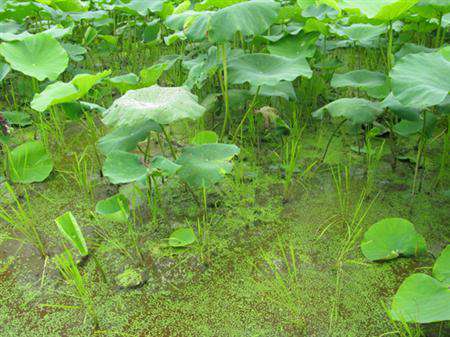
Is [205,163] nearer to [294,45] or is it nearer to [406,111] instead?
[406,111]

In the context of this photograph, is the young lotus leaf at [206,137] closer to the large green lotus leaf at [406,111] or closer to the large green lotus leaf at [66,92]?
the large green lotus leaf at [66,92]

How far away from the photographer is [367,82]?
1554mm

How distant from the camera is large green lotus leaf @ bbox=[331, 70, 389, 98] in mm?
1508

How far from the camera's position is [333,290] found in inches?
43.8

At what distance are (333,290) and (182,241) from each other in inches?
18.3

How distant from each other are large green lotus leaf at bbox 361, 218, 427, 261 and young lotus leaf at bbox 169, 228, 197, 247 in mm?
511

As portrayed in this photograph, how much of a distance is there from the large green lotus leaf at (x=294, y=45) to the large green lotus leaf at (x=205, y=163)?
2.26ft

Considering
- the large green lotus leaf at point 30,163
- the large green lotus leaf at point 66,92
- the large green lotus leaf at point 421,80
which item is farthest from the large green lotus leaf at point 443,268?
the large green lotus leaf at point 30,163

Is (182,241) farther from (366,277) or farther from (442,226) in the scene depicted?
(442,226)

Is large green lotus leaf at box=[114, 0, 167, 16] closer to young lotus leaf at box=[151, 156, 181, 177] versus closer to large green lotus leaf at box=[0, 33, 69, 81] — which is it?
large green lotus leaf at box=[0, 33, 69, 81]

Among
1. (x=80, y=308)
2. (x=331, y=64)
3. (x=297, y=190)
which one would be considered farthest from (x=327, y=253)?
(x=331, y=64)

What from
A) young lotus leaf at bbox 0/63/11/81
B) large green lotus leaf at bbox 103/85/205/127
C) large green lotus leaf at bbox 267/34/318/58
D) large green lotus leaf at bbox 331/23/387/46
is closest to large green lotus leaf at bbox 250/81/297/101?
large green lotus leaf at bbox 267/34/318/58

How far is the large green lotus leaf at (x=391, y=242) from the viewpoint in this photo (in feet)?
3.78

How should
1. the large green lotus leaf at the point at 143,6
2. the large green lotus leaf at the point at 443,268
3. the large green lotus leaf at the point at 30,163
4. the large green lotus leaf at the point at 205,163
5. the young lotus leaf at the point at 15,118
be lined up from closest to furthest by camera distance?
the large green lotus leaf at the point at 443,268 < the large green lotus leaf at the point at 205,163 < the large green lotus leaf at the point at 30,163 < the young lotus leaf at the point at 15,118 < the large green lotus leaf at the point at 143,6
